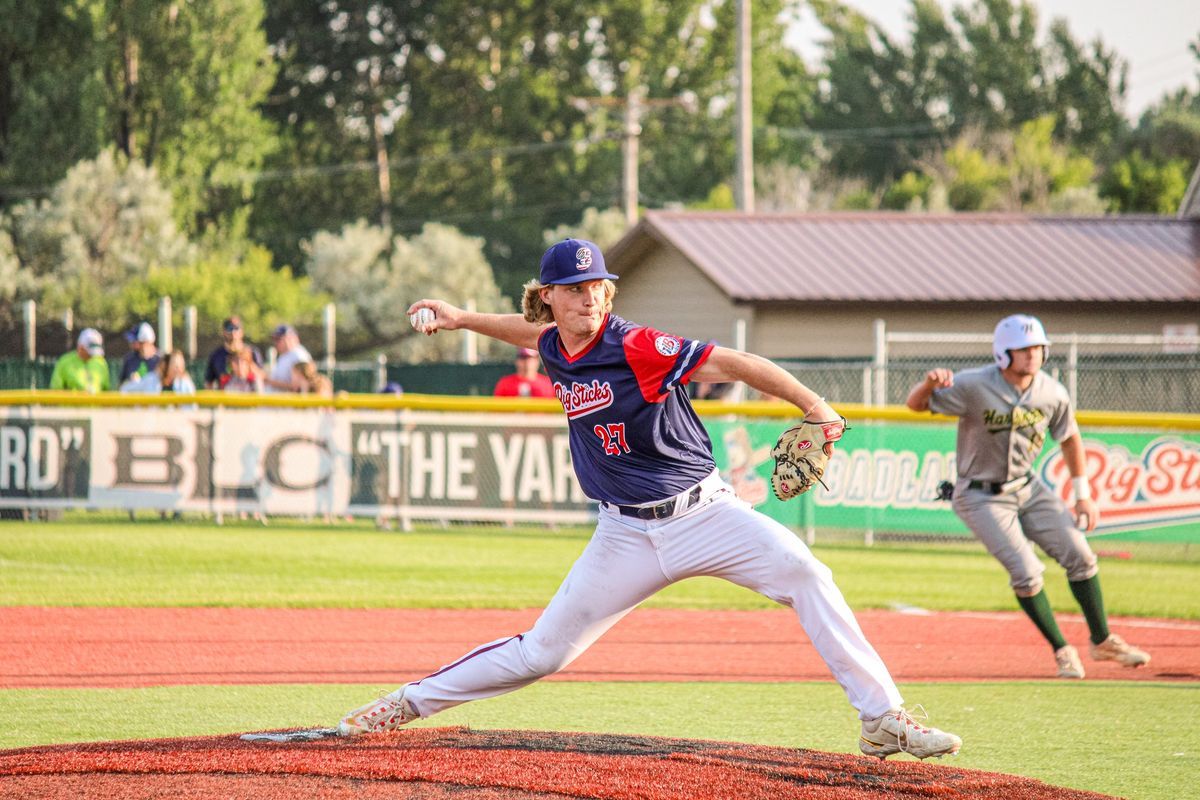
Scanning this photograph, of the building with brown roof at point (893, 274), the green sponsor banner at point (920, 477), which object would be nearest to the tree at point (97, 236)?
the building with brown roof at point (893, 274)

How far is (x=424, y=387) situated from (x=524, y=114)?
115 feet

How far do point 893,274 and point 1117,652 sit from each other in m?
15.8

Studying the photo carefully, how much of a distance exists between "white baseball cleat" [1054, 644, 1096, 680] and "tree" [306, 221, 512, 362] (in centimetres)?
4075

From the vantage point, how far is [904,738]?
517 centimetres

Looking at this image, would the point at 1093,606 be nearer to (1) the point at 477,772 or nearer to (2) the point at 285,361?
(1) the point at 477,772

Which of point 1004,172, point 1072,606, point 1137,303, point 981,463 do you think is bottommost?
point 1072,606

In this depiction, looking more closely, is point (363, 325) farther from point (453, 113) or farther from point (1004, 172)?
point (1004, 172)

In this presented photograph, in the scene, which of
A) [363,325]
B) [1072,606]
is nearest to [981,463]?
[1072,606]

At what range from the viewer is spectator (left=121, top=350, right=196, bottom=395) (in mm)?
15711

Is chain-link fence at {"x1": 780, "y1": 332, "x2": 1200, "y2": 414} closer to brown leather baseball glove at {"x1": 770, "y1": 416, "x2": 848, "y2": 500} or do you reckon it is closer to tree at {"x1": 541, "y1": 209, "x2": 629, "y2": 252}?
brown leather baseball glove at {"x1": 770, "y1": 416, "x2": 848, "y2": 500}

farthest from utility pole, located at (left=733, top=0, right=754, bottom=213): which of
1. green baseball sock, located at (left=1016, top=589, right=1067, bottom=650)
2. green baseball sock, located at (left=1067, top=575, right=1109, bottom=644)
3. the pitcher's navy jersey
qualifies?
the pitcher's navy jersey

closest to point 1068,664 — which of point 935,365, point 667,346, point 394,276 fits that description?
point 667,346

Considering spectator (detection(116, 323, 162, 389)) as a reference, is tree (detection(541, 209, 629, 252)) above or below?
above

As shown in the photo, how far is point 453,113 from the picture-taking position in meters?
57.6
